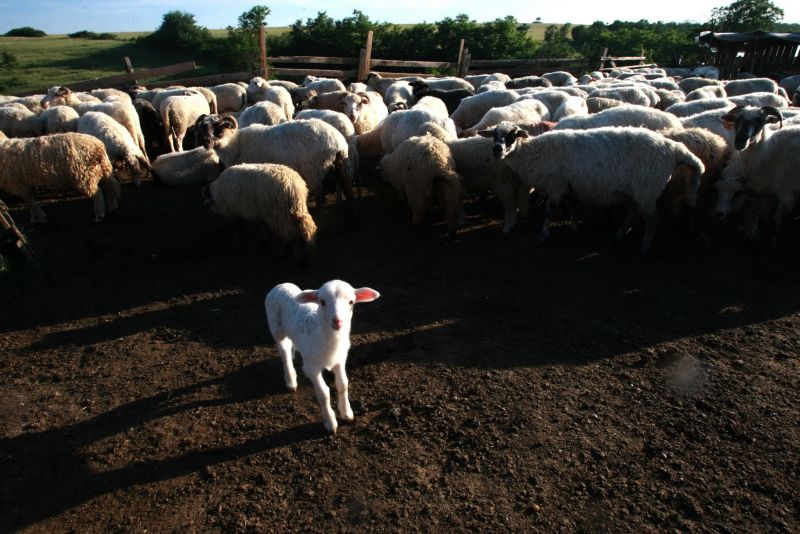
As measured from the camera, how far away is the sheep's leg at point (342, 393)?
13.1 feet

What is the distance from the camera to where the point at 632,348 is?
16.8 feet

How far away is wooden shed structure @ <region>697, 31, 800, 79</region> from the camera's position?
23750 mm

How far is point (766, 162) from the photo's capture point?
278 inches

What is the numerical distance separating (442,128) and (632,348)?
5.53m

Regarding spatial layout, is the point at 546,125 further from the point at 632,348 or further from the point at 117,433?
the point at 117,433

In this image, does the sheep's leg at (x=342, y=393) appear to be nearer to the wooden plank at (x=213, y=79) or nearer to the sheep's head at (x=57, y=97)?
the sheep's head at (x=57, y=97)

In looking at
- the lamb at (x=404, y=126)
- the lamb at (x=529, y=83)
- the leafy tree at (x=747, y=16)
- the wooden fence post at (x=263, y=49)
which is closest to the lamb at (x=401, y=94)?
the lamb at (x=529, y=83)

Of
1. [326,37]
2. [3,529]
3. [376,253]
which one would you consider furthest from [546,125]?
[326,37]

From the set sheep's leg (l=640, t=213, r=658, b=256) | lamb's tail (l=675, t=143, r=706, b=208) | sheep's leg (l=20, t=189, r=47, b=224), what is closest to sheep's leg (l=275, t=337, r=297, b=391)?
sheep's leg (l=640, t=213, r=658, b=256)

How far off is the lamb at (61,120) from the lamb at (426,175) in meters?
7.60

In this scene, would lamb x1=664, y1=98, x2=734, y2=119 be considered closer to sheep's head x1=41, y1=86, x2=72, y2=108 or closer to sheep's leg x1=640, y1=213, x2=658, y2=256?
sheep's leg x1=640, y1=213, x2=658, y2=256

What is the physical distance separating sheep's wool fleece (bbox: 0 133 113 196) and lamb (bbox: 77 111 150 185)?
3.72 feet

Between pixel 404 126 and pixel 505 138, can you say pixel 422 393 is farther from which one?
pixel 404 126

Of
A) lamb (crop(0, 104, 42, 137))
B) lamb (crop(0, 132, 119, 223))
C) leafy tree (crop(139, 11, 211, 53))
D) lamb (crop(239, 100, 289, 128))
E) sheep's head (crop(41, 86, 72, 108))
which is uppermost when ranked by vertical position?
leafy tree (crop(139, 11, 211, 53))
